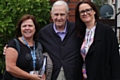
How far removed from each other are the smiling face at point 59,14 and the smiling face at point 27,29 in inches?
12.6

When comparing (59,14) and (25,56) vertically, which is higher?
(59,14)

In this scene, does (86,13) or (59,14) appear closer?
(86,13)

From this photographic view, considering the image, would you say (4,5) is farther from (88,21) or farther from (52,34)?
(88,21)

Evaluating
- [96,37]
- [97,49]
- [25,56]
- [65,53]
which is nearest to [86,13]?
[96,37]

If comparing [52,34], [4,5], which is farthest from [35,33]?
[4,5]

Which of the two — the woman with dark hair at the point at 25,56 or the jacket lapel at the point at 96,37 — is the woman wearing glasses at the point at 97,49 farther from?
the woman with dark hair at the point at 25,56

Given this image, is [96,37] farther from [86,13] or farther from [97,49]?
[86,13]

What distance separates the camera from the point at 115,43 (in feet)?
12.6

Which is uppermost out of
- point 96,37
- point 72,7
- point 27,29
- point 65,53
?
point 72,7

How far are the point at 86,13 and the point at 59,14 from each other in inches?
13.5

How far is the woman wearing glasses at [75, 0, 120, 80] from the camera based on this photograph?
3.82 m

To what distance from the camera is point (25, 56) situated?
378 centimetres

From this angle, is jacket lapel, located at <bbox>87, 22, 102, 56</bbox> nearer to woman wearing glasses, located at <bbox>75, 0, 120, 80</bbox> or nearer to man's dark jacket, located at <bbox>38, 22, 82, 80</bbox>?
woman wearing glasses, located at <bbox>75, 0, 120, 80</bbox>

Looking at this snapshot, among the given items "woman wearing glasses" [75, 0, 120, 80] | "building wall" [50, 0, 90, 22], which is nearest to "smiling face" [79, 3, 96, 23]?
"woman wearing glasses" [75, 0, 120, 80]
